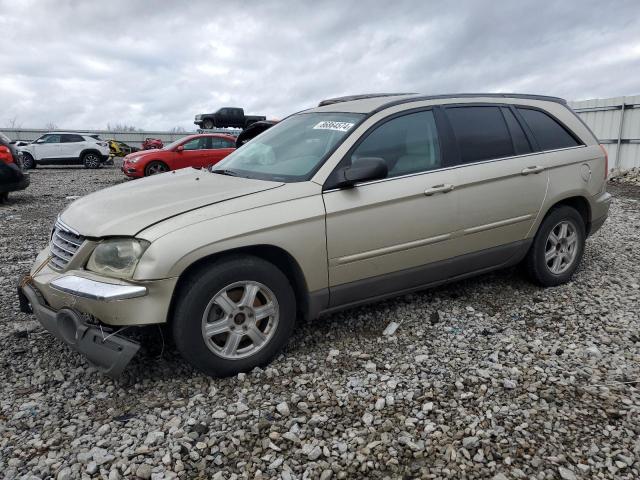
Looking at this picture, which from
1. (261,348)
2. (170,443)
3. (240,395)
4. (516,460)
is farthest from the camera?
(261,348)

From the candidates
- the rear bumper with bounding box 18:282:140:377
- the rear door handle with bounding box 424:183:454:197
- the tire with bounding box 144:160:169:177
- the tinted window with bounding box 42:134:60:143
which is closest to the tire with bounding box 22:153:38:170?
the tinted window with bounding box 42:134:60:143

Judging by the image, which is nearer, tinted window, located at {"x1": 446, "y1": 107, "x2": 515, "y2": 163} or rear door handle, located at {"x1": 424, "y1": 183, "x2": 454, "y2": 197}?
rear door handle, located at {"x1": 424, "y1": 183, "x2": 454, "y2": 197}

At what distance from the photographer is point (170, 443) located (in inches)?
101

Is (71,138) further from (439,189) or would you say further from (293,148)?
(439,189)

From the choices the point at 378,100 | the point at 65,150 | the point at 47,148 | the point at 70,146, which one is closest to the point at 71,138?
the point at 70,146

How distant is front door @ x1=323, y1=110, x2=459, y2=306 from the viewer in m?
3.31

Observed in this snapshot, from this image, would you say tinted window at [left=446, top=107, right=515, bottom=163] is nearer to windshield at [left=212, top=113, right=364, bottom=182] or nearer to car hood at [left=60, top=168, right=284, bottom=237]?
windshield at [left=212, top=113, right=364, bottom=182]

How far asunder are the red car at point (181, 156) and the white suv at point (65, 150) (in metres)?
7.26

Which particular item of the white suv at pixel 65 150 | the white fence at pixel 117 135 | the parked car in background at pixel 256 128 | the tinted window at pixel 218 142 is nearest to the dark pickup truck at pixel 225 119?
the white fence at pixel 117 135

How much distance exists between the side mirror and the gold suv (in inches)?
0.5

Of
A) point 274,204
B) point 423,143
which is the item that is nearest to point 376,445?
point 274,204

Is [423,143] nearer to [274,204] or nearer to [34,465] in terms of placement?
[274,204]

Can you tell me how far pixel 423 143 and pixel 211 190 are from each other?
160 centimetres

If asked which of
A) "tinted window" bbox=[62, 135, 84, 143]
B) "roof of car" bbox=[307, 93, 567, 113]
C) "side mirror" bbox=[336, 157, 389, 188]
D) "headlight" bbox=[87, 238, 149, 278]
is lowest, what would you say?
"headlight" bbox=[87, 238, 149, 278]
